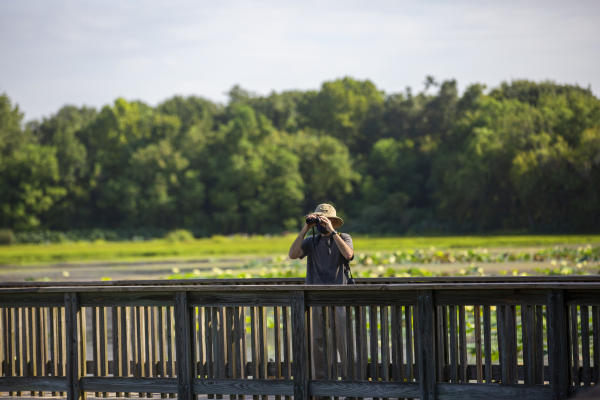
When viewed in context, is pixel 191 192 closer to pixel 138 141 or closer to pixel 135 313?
pixel 138 141

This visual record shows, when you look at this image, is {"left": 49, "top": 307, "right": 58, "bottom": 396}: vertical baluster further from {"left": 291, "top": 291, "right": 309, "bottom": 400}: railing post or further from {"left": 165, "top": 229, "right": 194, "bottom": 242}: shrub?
{"left": 165, "top": 229, "right": 194, "bottom": 242}: shrub

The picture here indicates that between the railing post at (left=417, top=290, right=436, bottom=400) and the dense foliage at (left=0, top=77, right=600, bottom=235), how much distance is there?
57.8 metres

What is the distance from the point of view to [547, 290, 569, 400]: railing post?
237 inches

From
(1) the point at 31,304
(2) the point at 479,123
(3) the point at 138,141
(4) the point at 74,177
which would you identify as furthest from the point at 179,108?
(1) the point at 31,304

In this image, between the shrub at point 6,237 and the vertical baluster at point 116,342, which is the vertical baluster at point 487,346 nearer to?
the vertical baluster at point 116,342

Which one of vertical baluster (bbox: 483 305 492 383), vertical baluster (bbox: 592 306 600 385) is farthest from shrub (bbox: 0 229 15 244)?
vertical baluster (bbox: 592 306 600 385)

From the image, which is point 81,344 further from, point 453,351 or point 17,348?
point 453,351

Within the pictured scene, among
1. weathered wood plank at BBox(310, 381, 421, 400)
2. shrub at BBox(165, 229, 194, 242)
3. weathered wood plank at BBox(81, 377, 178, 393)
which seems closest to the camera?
weathered wood plank at BBox(310, 381, 421, 400)

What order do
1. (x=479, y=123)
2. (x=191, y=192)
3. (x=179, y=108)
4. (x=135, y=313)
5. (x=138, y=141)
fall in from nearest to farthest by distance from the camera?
(x=135, y=313) → (x=479, y=123) → (x=191, y=192) → (x=138, y=141) → (x=179, y=108)

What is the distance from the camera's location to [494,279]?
25.3 ft

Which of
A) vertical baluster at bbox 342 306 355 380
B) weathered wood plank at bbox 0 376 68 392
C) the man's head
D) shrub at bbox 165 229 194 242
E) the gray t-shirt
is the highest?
the man's head

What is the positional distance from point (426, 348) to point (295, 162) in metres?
74.2

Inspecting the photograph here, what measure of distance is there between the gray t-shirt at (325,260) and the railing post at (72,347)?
7.05ft

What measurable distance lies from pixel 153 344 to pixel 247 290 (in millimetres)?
1175
